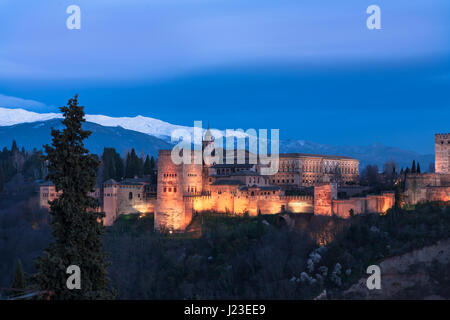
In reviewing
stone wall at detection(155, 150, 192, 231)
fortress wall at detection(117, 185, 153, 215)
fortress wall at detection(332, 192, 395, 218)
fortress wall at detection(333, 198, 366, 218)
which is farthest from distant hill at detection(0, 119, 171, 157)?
fortress wall at detection(333, 198, 366, 218)

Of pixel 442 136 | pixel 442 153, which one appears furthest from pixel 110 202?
pixel 442 136

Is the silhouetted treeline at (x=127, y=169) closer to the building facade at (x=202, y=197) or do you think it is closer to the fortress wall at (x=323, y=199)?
the building facade at (x=202, y=197)

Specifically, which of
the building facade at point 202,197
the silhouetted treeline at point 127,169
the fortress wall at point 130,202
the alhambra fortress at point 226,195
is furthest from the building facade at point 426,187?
the silhouetted treeline at point 127,169

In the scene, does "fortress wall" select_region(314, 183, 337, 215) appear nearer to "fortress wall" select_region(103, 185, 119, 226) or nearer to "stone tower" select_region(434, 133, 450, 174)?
"stone tower" select_region(434, 133, 450, 174)

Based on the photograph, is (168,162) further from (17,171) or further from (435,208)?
(17,171)
